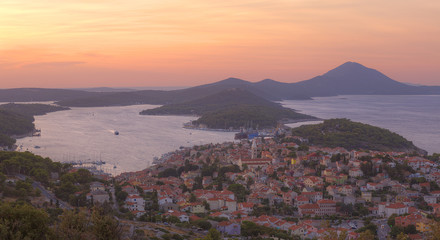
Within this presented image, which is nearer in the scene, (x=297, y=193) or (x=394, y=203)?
(x=394, y=203)

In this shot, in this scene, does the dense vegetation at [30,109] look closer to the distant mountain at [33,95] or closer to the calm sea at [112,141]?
the calm sea at [112,141]

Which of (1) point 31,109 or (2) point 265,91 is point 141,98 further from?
(2) point 265,91

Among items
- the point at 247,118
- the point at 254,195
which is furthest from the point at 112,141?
the point at 254,195

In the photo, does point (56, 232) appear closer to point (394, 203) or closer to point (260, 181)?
point (394, 203)

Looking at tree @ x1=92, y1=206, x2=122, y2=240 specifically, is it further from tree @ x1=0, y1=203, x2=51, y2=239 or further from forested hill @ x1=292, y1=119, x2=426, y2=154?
forested hill @ x1=292, y1=119, x2=426, y2=154

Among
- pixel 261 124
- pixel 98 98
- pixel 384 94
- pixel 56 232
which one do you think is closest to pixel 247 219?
pixel 56 232

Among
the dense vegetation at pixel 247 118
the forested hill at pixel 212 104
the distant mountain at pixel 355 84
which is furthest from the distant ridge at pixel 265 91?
the dense vegetation at pixel 247 118
